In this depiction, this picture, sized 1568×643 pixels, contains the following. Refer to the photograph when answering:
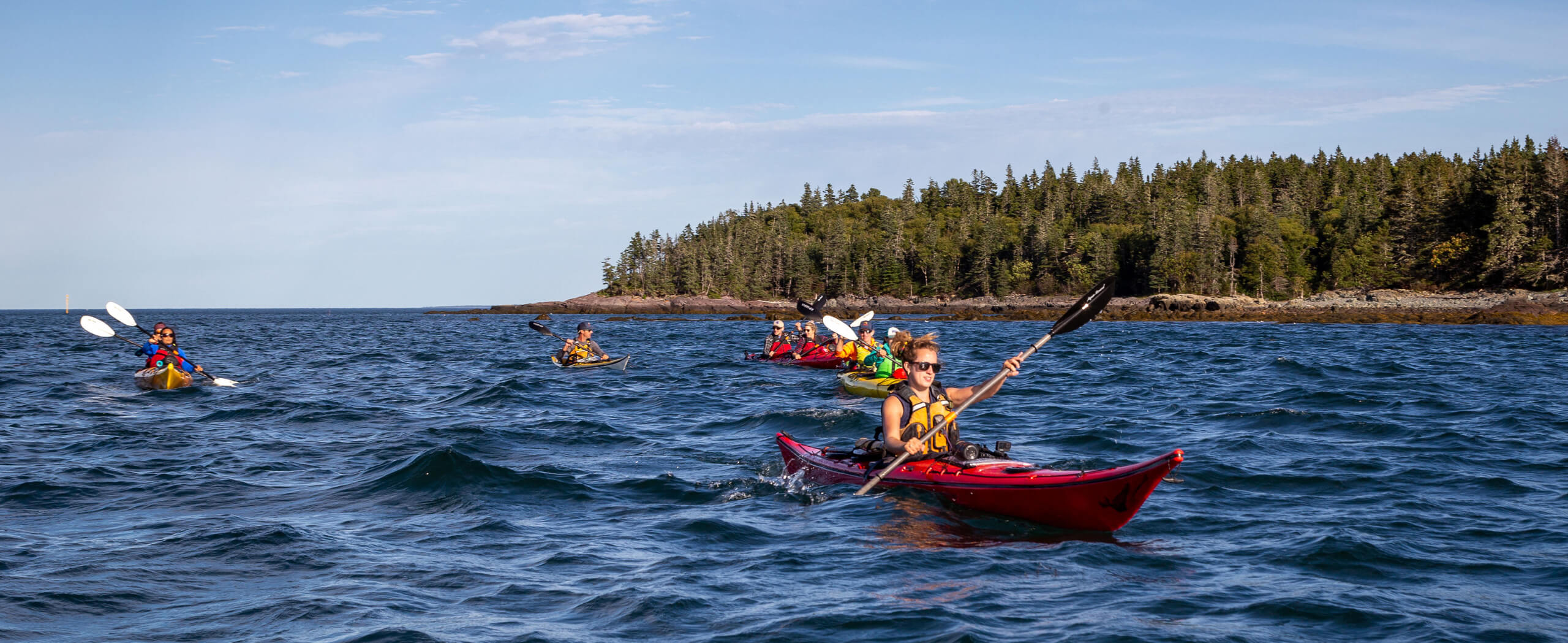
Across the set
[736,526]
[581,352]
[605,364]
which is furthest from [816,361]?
[736,526]

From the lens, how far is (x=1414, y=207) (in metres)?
99.6

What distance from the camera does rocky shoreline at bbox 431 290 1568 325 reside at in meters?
60.7

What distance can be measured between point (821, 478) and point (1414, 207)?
4266 inches

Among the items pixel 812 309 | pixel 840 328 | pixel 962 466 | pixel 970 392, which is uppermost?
pixel 812 309

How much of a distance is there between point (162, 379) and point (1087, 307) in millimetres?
19273

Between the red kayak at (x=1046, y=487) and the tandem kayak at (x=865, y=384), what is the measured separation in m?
9.92

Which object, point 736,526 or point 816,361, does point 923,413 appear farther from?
point 816,361

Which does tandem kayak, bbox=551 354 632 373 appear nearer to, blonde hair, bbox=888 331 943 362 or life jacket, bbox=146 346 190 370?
life jacket, bbox=146 346 190 370

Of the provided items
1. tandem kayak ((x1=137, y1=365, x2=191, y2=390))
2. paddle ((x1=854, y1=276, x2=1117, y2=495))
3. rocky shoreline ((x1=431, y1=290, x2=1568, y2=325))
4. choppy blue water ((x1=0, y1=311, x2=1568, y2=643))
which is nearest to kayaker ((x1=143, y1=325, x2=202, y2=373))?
tandem kayak ((x1=137, y1=365, x2=191, y2=390))

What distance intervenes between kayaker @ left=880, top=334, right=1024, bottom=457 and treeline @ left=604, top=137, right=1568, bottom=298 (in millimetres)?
84360

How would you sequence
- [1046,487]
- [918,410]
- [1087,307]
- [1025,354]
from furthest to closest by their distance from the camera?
[1087,307], [1025,354], [918,410], [1046,487]

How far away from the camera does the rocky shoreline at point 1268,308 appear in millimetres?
60688

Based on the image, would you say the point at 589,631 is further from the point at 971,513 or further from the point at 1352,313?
the point at 1352,313

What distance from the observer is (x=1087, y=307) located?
1109cm
